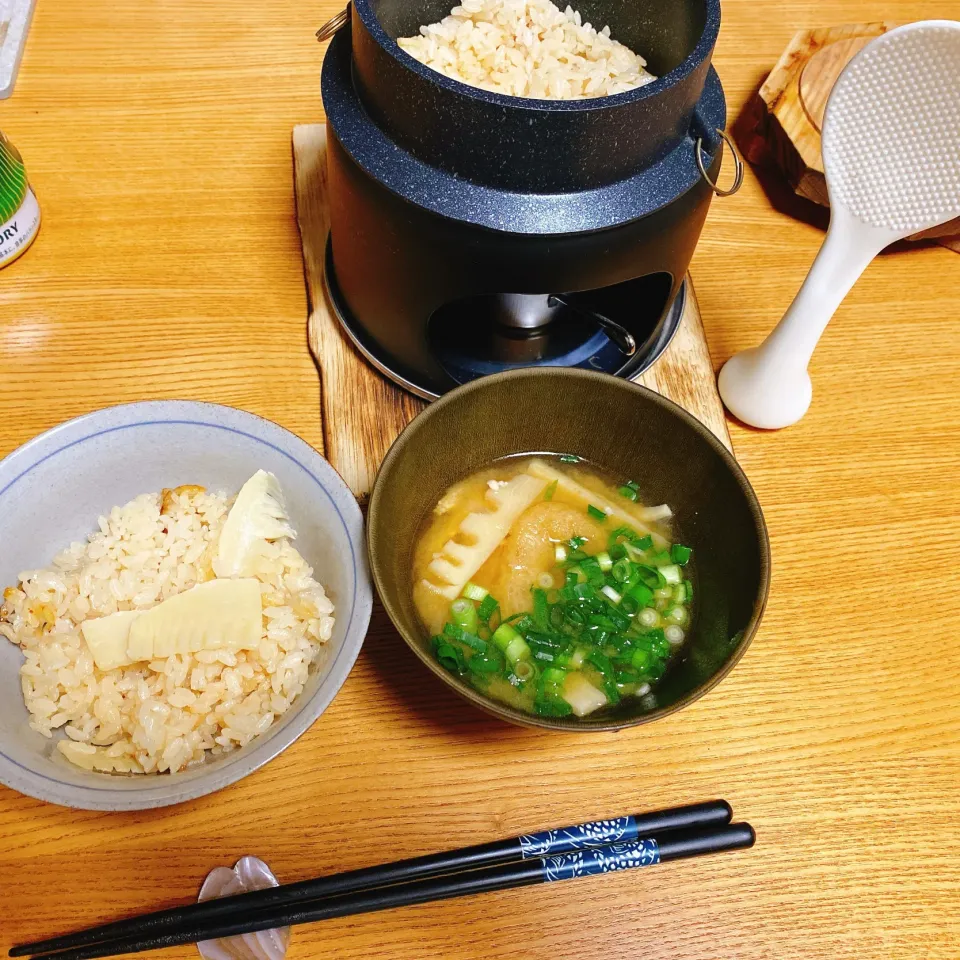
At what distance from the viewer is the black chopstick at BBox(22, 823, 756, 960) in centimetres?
104

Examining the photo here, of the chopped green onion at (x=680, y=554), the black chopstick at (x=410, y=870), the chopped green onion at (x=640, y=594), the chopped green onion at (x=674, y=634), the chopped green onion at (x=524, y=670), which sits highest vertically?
the chopped green onion at (x=680, y=554)

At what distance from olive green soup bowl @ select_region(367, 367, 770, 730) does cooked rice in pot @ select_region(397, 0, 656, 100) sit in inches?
20.0

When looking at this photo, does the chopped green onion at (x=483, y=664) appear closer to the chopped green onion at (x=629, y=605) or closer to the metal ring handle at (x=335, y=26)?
the chopped green onion at (x=629, y=605)

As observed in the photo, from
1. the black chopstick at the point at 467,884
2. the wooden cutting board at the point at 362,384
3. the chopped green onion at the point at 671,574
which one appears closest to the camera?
the black chopstick at the point at 467,884

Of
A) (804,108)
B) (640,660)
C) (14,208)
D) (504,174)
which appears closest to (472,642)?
(640,660)

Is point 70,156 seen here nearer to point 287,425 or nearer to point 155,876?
point 287,425

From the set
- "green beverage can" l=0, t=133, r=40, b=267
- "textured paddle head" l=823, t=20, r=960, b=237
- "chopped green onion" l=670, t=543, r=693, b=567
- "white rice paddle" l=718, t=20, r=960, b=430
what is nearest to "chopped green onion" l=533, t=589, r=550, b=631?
"chopped green onion" l=670, t=543, r=693, b=567

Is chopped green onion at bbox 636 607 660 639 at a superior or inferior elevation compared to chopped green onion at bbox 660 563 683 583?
inferior

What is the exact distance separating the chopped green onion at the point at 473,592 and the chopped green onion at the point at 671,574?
30 centimetres

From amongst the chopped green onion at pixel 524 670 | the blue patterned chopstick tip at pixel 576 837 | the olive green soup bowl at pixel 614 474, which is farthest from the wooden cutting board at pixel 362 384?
the blue patterned chopstick tip at pixel 576 837

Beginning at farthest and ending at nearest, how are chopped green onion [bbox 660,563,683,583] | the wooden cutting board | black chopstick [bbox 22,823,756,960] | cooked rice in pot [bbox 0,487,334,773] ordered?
1. the wooden cutting board
2. chopped green onion [bbox 660,563,683,583]
3. cooked rice in pot [bbox 0,487,334,773]
4. black chopstick [bbox 22,823,756,960]

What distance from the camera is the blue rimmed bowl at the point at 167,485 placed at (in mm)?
1118

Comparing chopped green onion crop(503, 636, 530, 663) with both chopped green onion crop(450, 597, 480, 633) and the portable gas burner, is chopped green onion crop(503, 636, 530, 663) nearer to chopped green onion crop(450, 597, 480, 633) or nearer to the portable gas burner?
chopped green onion crop(450, 597, 480, 633)

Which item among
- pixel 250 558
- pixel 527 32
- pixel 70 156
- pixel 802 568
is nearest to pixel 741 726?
pixel 802 568
